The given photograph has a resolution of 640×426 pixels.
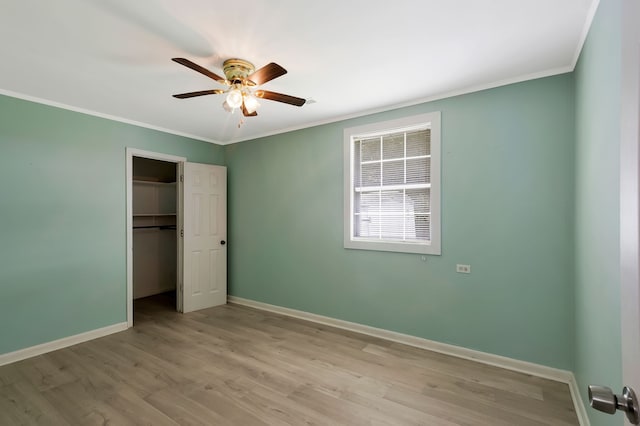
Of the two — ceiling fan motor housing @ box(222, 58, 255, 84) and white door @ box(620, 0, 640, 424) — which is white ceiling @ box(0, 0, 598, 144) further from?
white door @ box(620, 0, 640, 424)

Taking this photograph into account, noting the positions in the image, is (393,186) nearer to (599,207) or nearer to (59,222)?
(599,207)

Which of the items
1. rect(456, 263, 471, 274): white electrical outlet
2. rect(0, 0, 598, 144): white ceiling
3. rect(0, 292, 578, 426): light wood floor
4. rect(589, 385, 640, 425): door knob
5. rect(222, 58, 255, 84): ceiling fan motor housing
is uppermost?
rect(0, 0, 598, 144): white ceiling

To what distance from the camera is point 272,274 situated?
14.2 ft

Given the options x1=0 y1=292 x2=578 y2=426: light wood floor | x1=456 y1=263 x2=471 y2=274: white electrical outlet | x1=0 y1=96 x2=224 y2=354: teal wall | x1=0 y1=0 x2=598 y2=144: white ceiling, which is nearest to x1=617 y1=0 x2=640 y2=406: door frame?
x1=0 y1=0 x2=598 y2=144: white ceiling

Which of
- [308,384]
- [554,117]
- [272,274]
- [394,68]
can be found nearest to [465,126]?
[554,117]

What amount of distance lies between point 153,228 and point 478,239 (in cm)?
A: 518

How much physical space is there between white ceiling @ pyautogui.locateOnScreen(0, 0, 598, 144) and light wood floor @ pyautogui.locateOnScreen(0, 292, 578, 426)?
2599mm

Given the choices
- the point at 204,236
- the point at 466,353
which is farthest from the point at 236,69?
the point at 466,353

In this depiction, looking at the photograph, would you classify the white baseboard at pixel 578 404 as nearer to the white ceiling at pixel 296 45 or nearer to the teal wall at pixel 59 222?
the white ceiling at pixel 296 45

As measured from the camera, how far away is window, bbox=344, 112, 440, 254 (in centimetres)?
307

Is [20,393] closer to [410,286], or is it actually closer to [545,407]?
[410,286]

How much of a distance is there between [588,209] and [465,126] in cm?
131

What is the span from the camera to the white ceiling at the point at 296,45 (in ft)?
5.66

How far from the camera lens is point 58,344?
313 cm
